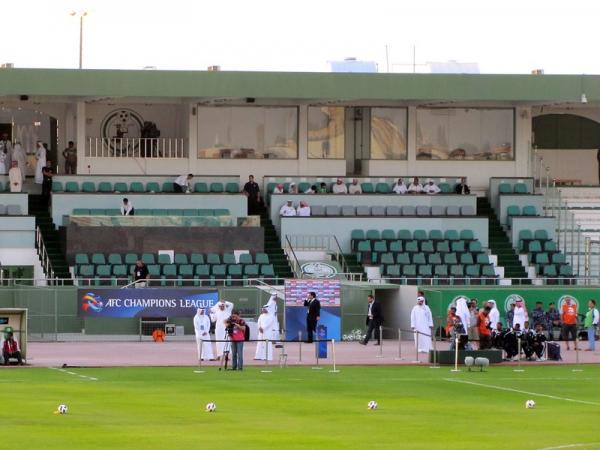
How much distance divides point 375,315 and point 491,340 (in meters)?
5.62

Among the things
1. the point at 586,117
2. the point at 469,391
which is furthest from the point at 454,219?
the point at 469,391

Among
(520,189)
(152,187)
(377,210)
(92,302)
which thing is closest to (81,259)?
(92,302)

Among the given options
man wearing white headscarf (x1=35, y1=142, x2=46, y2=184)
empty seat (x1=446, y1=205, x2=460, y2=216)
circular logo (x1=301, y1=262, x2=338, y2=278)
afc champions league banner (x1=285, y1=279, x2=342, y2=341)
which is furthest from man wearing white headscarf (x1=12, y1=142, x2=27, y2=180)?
afc champions league banner (x1=285, y1=279, x2=342, y2=341)

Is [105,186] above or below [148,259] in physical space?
above

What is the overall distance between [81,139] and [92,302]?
1527 cm

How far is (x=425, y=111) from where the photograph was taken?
6681 centimetres

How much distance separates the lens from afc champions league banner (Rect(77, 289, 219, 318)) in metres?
49.1

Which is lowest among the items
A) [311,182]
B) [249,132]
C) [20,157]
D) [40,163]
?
[311,182]

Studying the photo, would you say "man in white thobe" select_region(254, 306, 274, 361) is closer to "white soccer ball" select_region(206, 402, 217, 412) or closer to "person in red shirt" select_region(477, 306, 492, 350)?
"person in red shirt" select_region(477, 306, 492, 350)

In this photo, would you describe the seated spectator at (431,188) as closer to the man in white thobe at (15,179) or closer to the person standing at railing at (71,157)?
the person standing at railing at (71,157)

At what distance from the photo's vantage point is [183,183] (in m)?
61.0

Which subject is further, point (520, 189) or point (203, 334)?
point (520, 189)

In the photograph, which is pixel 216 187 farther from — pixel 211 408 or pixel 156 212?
pixel 211 408

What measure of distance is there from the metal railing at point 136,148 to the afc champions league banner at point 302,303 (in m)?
18.6
